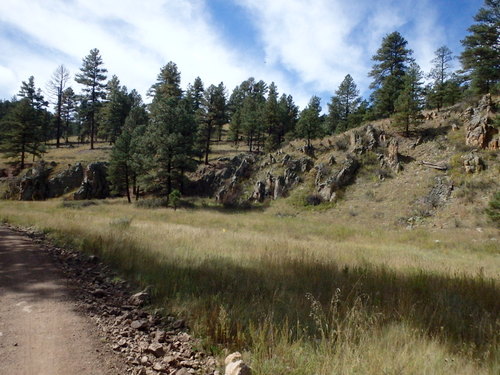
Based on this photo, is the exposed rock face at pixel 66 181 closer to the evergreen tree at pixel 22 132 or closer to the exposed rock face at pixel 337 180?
the evergreen tree at pixel 22 132

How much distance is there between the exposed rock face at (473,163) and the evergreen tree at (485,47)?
11.4 meters

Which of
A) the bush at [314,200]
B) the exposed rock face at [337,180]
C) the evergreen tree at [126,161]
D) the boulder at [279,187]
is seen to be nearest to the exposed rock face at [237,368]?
the exposed rock face at [337,180]

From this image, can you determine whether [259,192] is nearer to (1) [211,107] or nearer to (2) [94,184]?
(1) [211,107]

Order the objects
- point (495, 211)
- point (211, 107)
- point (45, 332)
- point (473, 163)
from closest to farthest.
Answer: point (45, 332)
point (495, 211)
point (473, 163)
point (211, 107)

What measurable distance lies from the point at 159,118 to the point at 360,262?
107ft

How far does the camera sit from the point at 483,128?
24906 millimetres

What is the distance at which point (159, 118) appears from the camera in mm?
34750

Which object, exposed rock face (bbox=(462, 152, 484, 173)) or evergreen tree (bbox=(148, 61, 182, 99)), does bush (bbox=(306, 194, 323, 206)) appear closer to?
exposed rock face (bbox=(462, 152, 484, 173))

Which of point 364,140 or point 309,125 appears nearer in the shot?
point 364,140

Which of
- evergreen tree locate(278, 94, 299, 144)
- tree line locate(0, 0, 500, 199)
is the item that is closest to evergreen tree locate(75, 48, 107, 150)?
tree line locate(0, 0, 500, 199)

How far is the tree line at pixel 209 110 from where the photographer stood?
30.2 meters

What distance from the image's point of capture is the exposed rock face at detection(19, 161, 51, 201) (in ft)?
128

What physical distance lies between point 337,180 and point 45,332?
29.4 m

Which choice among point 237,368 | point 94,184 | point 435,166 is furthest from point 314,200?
point 94,184
